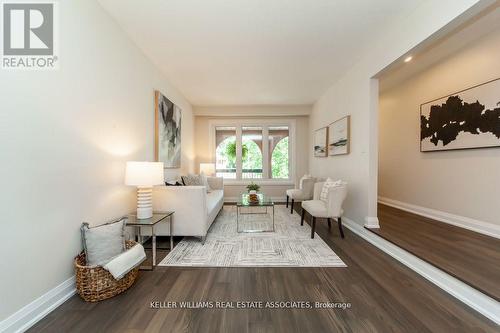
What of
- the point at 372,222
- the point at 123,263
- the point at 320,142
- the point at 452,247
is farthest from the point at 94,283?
the point at 320,142

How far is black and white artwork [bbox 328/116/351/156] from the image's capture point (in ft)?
11.5

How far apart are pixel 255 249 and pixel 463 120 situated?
3.51 metres

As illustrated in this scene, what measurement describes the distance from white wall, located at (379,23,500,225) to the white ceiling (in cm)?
148

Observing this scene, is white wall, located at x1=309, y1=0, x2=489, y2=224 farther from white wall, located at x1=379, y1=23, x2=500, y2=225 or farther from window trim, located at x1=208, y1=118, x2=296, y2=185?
window trim, located at x1=208, y1=118, x2=296, y2=185

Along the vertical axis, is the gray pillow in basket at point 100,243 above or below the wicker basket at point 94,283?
above

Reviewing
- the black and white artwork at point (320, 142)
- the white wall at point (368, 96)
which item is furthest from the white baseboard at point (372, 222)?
the black and white artwork at point (320, 142)

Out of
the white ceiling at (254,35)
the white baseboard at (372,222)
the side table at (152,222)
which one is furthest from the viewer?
the white baseboard at (372,222)

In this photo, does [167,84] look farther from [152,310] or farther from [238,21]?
[152,310]

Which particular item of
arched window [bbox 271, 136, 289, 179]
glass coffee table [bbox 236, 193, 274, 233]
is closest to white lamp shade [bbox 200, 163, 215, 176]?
glass coffee table [bbox 236, 193, 274, 233]

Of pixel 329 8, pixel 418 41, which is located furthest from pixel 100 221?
pixel 418 41

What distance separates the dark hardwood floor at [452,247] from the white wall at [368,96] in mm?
477

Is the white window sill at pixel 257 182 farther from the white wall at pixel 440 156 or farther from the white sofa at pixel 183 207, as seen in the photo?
the white sofa at pixel 183 207

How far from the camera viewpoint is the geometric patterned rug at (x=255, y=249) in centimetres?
224

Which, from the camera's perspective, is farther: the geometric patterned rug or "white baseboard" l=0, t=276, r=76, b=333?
the geometric patterned rug
